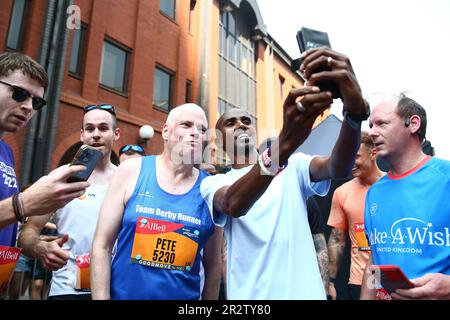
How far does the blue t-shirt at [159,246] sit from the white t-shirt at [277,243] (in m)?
0.16

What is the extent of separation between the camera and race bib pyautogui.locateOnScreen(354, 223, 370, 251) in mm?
3008

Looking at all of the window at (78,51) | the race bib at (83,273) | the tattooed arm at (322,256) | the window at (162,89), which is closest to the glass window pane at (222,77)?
the window at (162,89)

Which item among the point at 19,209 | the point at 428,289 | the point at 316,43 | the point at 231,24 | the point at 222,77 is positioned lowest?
the point at 428,289

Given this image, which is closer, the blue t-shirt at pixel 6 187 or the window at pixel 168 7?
the blue t-shirt at pixel 6 187

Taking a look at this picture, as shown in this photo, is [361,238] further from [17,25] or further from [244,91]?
[244,91]

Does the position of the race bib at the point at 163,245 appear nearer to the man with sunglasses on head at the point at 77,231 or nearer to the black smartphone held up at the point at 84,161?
the man with sunglasses on head at the point at 77,231

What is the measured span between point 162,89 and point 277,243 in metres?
9.64

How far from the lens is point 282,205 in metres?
1.82

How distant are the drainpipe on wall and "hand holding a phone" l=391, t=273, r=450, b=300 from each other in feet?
22.8

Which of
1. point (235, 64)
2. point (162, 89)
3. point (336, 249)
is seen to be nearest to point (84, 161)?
point (336, 249)

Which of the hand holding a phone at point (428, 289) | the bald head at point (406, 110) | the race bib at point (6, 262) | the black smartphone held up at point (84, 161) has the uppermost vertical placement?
the bald head at point (406, 110)

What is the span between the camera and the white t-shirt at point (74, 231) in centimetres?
244

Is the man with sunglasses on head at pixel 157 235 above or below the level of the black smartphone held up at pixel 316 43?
below
